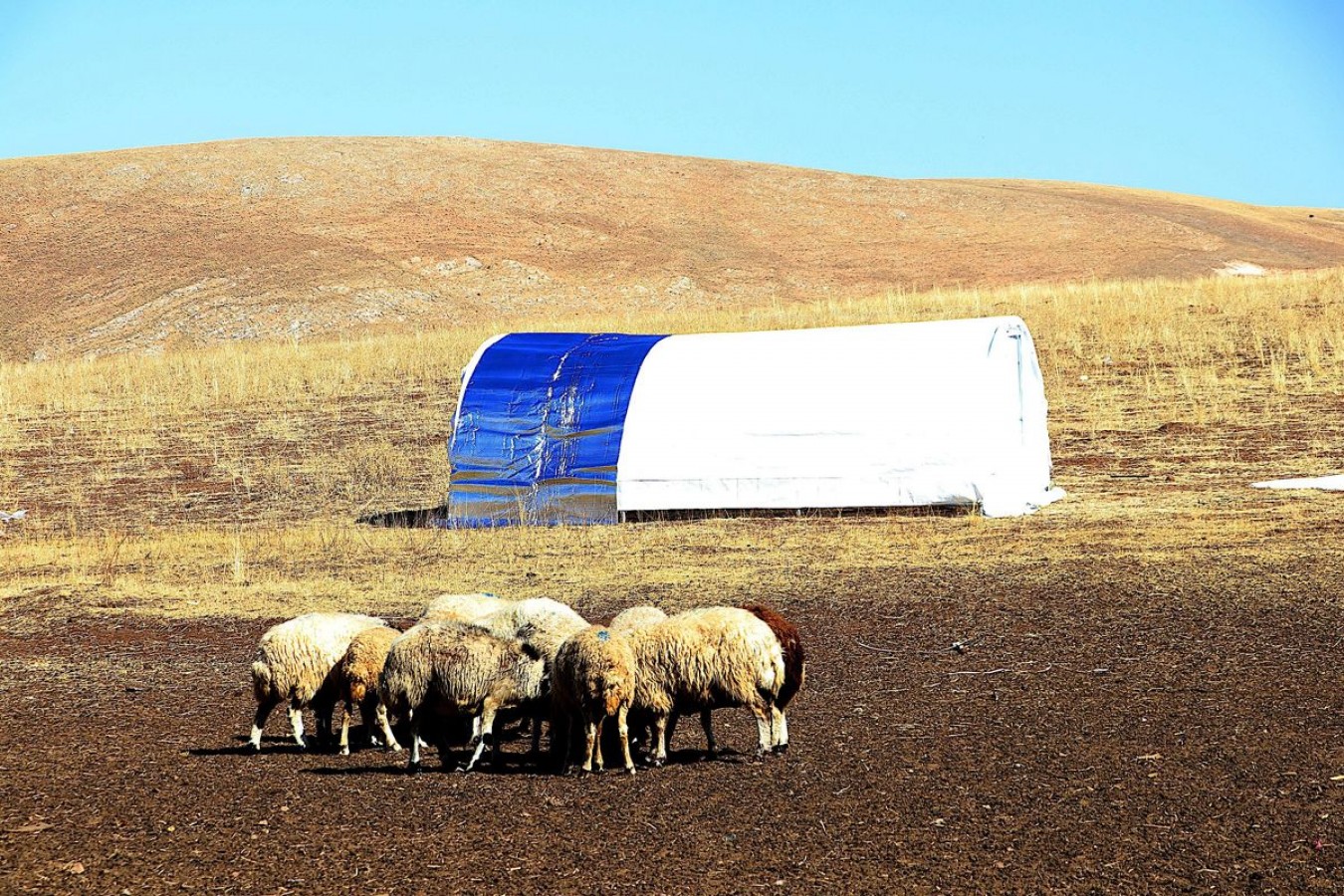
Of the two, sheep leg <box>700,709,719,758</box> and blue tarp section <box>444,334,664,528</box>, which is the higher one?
blue tarp section <box>444,334,664,528</box>

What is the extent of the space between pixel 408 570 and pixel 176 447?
1338cm

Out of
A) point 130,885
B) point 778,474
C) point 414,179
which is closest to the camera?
point 130,885

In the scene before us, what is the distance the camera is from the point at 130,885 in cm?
669

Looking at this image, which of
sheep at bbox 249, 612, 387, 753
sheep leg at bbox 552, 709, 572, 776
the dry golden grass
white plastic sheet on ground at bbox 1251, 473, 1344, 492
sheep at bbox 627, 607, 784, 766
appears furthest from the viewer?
white plastic sheet on ground at bbox 1251, 473, 1344, 492

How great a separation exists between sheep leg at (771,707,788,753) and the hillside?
4347cm

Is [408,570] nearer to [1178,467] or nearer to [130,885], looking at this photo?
[130,885]

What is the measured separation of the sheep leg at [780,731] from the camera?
338 inches

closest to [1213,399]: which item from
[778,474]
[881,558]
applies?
[778,474]

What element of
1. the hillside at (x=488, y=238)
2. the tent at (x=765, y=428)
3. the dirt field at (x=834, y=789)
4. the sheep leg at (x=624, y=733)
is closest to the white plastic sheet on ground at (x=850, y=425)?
the tent at (x=765, y=428)

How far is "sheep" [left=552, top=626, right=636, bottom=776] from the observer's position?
8266 mm

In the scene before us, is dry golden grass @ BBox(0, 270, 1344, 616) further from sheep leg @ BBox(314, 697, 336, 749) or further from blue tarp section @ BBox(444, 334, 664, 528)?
sheep leg @ BBox(314, 697, 336, 749)

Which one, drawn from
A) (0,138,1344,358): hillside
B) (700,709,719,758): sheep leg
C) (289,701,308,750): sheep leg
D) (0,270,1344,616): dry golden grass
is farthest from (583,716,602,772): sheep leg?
(0,138,1344,358): hillside

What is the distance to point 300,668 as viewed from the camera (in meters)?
9.19

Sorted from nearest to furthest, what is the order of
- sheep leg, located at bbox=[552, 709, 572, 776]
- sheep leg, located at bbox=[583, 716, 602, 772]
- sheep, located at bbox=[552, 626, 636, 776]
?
sheep, located at bbox=[552, 626, 636, 776], sheep leg, located at bbox=[583, 716, 602, 772], sheep leg, located at bbox=[552, 709, 572, 776]
